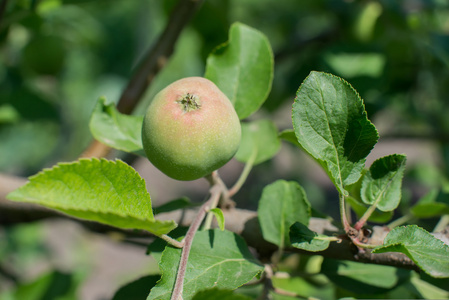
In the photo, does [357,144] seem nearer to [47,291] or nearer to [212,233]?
[212,233]

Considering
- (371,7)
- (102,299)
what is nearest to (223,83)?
(102,299)

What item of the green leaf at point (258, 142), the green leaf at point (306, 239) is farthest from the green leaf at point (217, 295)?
the green leaf at point (258, 142)

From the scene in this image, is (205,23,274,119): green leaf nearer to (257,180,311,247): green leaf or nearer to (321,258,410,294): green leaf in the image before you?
(257,180,311,247): green leaf

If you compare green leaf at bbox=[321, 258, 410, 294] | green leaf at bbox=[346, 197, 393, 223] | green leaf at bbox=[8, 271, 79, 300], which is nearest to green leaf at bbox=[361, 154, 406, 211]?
green leaf at bbox=[346, 197, 393, 223]

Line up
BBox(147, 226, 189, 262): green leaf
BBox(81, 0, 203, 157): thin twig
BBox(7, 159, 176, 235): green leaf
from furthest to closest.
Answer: BBox(81, 0, 203, 157): thin twig < BBox(147, 226, 189, 262): green leaf < BBox(7, 159, 176, 235): green leaf

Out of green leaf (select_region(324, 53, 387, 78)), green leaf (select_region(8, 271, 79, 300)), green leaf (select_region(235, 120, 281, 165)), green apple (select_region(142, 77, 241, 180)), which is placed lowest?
green leaf (select_region(8, 271, 79, 300))

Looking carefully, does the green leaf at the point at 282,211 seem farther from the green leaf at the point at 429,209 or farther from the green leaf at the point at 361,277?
the green leaf at the point at 429,209
